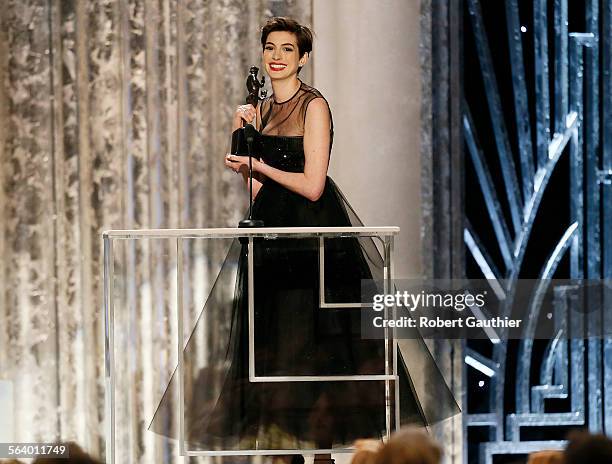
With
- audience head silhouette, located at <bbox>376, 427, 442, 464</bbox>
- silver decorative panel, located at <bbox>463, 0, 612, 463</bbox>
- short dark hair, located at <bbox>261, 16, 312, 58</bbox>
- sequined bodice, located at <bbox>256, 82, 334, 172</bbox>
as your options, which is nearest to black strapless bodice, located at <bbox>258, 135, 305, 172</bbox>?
sequined bodice, located at <bbox>256, 82, 334, 172</bbox>

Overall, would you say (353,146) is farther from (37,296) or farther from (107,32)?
(37,296)

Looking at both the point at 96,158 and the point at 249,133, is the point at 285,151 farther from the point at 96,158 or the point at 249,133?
the point at 96,158

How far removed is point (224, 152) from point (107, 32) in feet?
1.91

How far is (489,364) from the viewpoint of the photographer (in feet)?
11.3

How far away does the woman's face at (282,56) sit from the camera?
311 centimetres

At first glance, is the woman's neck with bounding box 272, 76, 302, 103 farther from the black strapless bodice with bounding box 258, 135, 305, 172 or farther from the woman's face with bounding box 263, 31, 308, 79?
the black strapless bodice with bounding box 258, 135, 305, 172

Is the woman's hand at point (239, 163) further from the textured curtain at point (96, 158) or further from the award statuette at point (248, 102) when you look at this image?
the textured curtain at point (96, 158)

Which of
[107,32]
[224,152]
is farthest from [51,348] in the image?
[107,32]

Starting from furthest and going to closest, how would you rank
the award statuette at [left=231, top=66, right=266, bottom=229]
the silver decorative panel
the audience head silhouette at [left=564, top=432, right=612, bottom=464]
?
the silver decorative panel, the award statuette at [left=231, top=66, right=266, bottom=229], the audience head silhouette at [left=564, top=432, right=612, bottom=464]

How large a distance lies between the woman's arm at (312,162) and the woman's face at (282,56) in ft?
0.51

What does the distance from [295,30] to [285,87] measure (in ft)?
0.62
